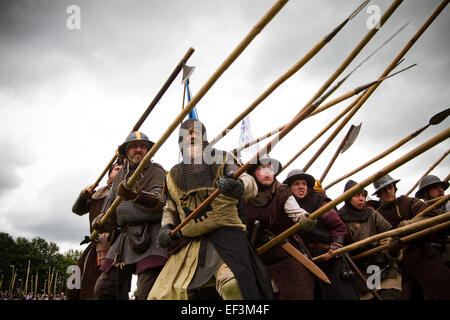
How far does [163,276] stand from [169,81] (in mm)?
2832

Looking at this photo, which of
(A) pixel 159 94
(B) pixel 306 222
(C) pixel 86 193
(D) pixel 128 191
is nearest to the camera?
(B) pixel 306 222

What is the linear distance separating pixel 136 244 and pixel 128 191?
59cm

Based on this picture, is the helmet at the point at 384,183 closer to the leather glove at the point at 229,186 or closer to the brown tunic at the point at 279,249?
the brown tunic at the point at 279,249

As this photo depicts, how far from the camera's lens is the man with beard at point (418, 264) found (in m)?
4.37

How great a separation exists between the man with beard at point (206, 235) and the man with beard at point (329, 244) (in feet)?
4.82

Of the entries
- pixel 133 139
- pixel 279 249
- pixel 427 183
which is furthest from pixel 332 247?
pixel 427 183

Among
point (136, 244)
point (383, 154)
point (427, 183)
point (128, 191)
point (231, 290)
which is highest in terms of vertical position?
point (427, 183)

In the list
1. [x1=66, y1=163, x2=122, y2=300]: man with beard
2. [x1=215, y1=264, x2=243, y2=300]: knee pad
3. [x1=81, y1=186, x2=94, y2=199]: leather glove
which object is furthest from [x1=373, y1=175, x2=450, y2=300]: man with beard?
[x1=81, y1=186, x2=94, y2=199]: leather glove

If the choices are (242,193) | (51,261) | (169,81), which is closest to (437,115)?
(242,193)

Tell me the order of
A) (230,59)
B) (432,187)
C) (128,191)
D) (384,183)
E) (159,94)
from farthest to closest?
(432,187) → (384,183) → (159,94) → (128,191) → (230,59)

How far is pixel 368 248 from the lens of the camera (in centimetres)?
464

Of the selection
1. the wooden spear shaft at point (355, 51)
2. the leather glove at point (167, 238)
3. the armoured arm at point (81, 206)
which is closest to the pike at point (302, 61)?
the wooden spear shaft at point (355, 51)

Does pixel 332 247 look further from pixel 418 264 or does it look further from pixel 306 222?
pixel 418 264
